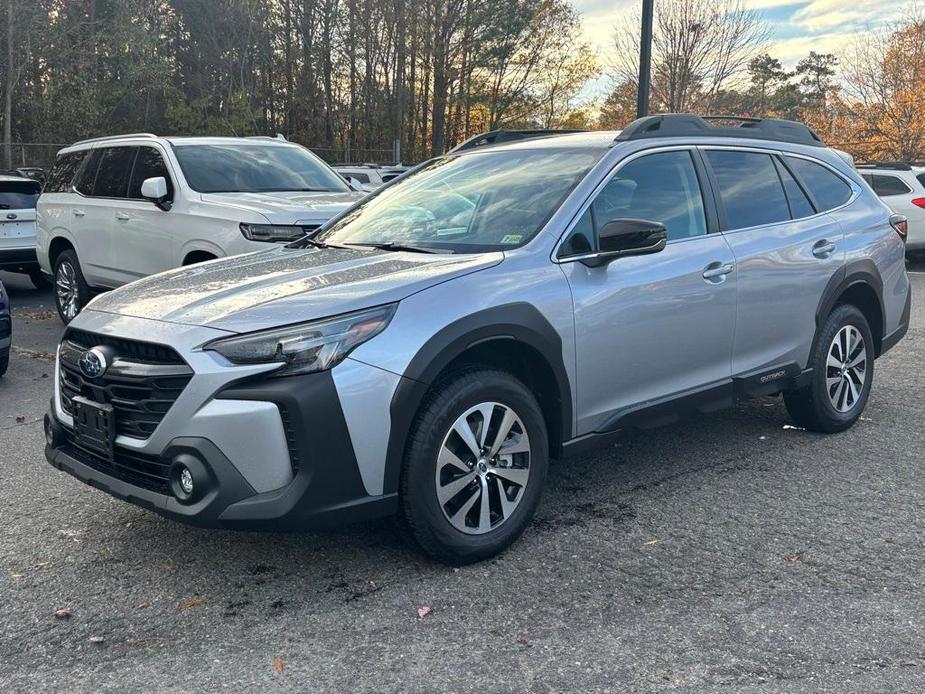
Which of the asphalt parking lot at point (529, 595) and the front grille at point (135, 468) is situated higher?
the front grille at point (135, 468)

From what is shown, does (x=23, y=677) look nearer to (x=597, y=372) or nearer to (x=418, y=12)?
(x=597, y=372)

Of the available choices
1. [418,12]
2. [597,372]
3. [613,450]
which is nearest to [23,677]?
[597,372]

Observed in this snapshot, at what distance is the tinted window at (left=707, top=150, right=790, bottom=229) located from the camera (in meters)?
4.83

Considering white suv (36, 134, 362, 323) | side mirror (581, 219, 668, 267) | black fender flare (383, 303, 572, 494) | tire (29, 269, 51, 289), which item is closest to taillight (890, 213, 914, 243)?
side mirror (581, 219, 668, 267)

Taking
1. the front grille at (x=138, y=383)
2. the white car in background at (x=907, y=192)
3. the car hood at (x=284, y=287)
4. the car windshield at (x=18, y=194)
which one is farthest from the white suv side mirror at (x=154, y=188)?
→ the white car in background at (x=907, y=192)

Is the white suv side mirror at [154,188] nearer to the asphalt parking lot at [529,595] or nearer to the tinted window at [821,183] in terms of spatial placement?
the asphalt parking lot at [529,595]

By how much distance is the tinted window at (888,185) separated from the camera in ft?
49.2

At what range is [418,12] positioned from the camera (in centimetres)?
3297

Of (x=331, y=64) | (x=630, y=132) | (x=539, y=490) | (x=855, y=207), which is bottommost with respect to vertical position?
(x=539, y=490)

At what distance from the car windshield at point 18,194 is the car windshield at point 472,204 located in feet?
27.8

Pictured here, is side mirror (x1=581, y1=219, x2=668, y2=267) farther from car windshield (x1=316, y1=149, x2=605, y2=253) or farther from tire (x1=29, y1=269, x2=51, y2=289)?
tire (x1=29, y1=269, x2=51, y2=289)

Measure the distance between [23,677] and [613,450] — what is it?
130 inches

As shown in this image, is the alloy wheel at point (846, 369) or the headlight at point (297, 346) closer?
the headlight at point (297, 346)

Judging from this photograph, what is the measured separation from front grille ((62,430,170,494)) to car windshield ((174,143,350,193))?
4.82 m
